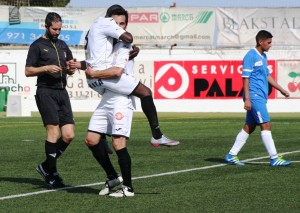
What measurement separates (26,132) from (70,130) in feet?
40.1

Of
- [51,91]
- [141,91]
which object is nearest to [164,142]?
[141,91]

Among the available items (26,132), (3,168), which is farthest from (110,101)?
(26,132)

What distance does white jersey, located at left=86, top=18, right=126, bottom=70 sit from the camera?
31.7ft

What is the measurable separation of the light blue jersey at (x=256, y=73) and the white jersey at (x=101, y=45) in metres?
4.16

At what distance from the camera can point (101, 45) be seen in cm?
973

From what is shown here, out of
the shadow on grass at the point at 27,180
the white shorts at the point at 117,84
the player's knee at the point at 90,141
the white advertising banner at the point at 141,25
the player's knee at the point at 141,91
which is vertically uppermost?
the white advertising banner at the point at 141,25

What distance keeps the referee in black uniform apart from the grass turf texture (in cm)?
33

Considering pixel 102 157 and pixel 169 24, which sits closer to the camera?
pixel 102 157

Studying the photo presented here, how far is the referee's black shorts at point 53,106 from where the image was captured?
438 inches

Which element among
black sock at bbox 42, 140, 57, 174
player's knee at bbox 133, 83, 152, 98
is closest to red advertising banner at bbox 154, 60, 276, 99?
black sock at bbox 42, 140, 57, 174

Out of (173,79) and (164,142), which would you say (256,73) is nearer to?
(164,142)

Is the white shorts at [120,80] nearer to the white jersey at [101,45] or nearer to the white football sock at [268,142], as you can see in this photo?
the white jersey at [101,45]

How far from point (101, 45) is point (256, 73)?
438cm

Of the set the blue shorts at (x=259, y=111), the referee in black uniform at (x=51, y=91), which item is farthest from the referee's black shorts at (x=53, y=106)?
the blue shorts at (x=259, y=111)
